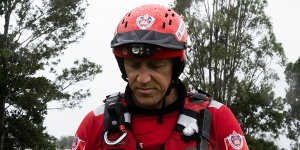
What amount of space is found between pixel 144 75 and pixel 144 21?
54 centimetres

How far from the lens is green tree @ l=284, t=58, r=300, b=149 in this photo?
109 feet

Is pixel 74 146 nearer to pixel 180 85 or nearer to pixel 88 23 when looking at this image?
pixel 180 85

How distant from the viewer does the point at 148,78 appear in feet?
8.83

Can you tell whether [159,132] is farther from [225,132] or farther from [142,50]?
[142,50]

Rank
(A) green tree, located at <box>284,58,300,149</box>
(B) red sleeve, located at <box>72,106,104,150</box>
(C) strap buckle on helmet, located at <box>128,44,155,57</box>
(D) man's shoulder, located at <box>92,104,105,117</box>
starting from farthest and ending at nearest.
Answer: (A) green tree, located at <box>284,58,300,149</box>, (D) man's shoulder, located at <box>92,104,105,117</box>, (B) red sleeve, located at <box>72,106,104,150</box>, (C) strap buckle on helmet, located at <box>128,44,155,57</box>

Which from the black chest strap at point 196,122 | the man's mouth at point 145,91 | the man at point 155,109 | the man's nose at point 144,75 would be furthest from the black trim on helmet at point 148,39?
the black chest strap at point 196,122

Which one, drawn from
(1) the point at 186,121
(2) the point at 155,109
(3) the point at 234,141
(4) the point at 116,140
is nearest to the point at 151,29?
(2) the point at 155,109

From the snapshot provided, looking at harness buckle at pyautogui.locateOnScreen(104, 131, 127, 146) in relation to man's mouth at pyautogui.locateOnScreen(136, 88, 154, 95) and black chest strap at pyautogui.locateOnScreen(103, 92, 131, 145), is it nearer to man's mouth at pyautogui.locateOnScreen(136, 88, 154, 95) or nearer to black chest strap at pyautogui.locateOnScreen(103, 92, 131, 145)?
black chest strap at pyautogui.locateOnScreen(103, 92, 131, 145)

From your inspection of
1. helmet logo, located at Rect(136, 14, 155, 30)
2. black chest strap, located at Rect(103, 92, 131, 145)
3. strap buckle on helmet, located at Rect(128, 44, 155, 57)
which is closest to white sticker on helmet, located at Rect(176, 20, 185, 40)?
helmet logo, located at Rect(136, 14, 155, 30)

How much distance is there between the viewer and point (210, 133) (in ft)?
9.24

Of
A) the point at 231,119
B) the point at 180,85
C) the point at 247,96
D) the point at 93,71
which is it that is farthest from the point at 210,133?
the point at 247,96

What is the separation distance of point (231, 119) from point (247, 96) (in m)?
20.8

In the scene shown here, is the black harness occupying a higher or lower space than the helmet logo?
lower

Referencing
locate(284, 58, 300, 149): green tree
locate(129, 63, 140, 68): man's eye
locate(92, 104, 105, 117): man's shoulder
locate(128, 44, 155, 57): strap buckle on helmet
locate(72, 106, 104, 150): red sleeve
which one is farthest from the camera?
locate(284, 58, 300, 149): green tree
